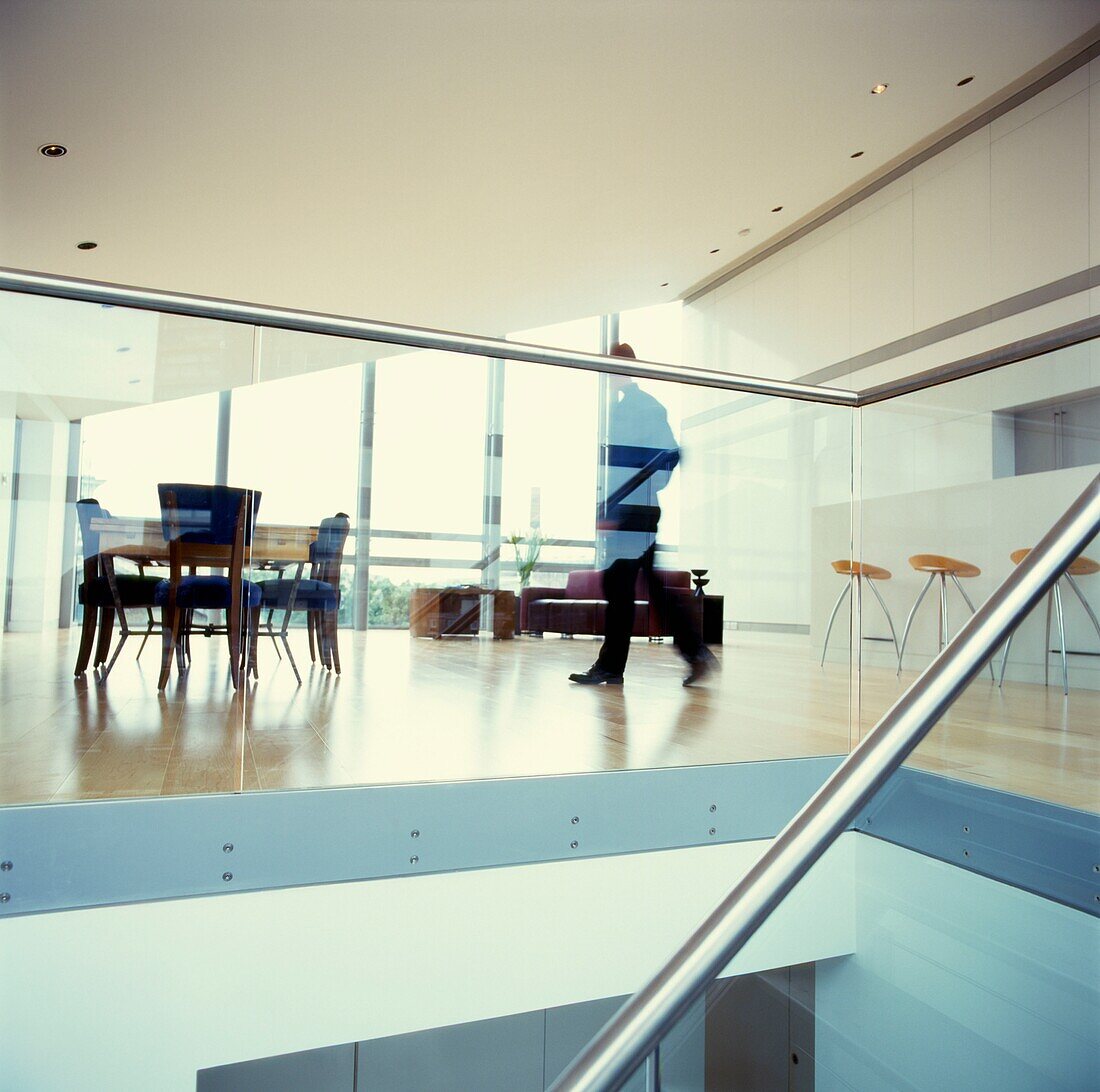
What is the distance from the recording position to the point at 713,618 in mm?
2363

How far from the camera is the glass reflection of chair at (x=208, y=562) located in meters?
1.91

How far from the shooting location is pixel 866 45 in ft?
13.1

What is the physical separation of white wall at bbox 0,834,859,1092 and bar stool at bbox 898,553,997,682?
0.74 m

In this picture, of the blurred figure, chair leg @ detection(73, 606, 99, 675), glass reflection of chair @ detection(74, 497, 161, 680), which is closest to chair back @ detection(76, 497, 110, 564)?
glass reflection of chair @ detection(74, 497, 161, 680)

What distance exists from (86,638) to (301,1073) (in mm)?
3097

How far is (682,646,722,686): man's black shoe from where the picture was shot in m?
2.36

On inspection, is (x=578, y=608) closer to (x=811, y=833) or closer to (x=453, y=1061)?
(x=811, y=833)

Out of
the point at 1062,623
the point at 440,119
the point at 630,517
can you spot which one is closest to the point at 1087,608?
the point at 1062,623

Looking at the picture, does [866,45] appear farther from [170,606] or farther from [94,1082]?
[94,1082]

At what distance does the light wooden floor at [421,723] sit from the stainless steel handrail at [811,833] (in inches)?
29.3

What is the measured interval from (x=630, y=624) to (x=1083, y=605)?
39.9 inches

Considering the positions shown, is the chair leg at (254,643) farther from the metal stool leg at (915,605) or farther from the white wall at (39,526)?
the metal stool leg at (915,605)

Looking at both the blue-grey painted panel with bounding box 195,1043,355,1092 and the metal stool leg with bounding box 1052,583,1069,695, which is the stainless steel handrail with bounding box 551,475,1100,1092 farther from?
the blue-grey painted panel with bounding box 195,1043,355,1092

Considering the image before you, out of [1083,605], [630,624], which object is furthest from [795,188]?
[1083,605]
